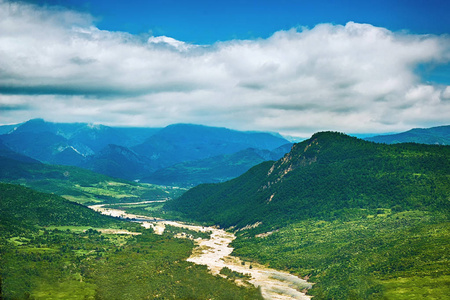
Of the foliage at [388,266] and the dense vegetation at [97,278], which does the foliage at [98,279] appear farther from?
the foliage at [388,266]

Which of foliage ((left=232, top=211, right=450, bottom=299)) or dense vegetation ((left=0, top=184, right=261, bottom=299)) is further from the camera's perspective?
dense vegetation ((left=0, top=184, right=261, bottom=299))

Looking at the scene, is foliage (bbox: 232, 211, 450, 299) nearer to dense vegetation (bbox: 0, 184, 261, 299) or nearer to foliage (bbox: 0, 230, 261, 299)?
foliage (bbox: 0, 230, 261, 299)

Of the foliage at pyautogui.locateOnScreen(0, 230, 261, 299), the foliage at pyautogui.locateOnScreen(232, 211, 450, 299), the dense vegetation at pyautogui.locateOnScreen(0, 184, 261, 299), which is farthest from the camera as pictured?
the foliage at pyautogui.locateOnScreen(0, 230, 261, 299)

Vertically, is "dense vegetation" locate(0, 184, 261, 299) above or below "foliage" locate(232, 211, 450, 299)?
below

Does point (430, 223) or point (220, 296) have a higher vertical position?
point (430, 223)

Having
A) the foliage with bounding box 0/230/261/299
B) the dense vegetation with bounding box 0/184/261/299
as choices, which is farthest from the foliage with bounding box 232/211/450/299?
the dense vegetation with bounding box 0/184/261/299

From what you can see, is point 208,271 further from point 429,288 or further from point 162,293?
point 429,288

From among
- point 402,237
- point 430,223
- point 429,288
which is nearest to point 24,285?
point 429,288

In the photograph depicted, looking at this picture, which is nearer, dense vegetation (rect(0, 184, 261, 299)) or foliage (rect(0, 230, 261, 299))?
dense vegetation (rect(0, 184, 261, 299))

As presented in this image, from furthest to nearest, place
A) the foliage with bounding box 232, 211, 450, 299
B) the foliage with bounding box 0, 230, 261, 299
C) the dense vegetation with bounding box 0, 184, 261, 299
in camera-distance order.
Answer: the foliage with bounding box 0, 230, 261, 299 → the dense vegetation with bounding box 0, 184, 261, 299 → the foliage with bounding box 232, 211, 450, 299

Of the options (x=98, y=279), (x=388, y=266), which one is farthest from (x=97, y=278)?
(x=388, y=266)

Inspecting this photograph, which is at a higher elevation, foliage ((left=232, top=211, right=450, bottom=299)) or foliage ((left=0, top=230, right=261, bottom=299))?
foliage ((left=232, top=211, right=450, bottom=299))
